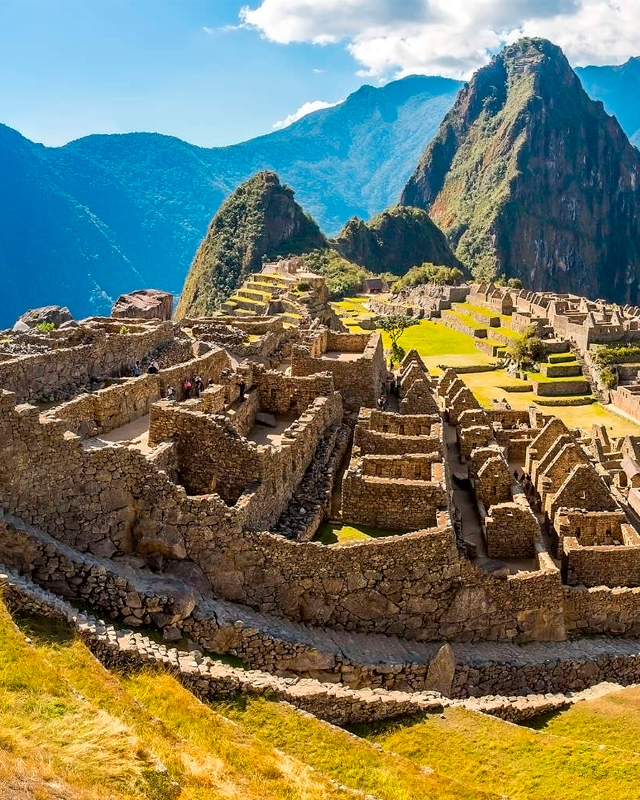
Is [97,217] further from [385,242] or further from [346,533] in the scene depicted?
[346,533]

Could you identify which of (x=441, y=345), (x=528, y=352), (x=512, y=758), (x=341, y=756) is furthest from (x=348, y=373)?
(x=441, y=345)

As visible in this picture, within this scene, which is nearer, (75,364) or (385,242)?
(75,364)

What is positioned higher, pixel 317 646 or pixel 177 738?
pixel 177 738

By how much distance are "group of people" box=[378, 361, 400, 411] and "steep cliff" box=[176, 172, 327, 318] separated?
103 meters

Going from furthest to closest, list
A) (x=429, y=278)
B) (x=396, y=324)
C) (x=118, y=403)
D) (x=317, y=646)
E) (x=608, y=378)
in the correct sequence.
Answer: (x=429, y=278)
(x=396, y=324)
(x=608, y=378)
(x=118, y=403)
(x=317, y=646)

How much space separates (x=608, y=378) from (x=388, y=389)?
42.7 metres

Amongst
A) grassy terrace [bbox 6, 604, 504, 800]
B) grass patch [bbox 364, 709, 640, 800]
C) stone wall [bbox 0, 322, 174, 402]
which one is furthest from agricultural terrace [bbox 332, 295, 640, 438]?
grassy terrace [bbox 6, 604, 504, 800]

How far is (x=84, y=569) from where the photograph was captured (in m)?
11.9

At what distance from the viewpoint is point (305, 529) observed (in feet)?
49.8

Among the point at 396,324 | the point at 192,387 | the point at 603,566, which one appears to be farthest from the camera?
the point at 396,324

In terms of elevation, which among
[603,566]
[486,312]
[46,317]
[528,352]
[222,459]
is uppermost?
[486,312]

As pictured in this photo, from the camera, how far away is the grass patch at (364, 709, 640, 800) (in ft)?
35.6

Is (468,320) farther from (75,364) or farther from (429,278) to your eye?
(75,364)

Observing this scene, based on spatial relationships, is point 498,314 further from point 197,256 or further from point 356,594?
point 356,594
